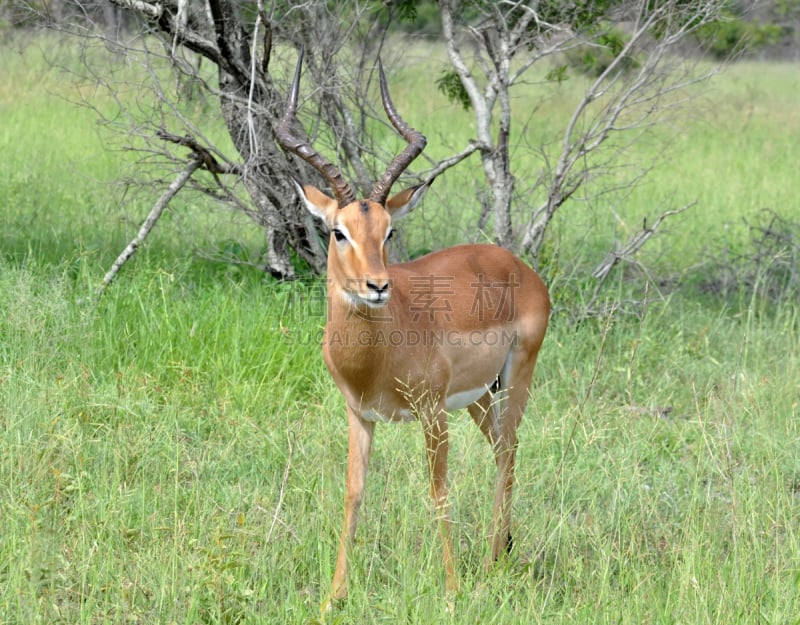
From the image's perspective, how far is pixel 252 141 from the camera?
17.6 ft

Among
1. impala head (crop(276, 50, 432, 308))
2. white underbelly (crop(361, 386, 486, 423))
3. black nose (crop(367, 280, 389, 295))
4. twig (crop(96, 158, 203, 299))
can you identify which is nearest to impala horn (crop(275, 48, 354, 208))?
impala head (crop(276, 50, 432, 308))

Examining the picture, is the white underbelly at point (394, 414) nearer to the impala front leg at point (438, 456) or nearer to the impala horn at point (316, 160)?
the impala front leg at point (438, 456)

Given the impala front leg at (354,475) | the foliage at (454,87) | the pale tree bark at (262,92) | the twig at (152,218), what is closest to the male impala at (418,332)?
the impala front leg at (354,475)

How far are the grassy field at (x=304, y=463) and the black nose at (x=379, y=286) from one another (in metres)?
0.60

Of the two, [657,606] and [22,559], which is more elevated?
[22,559]

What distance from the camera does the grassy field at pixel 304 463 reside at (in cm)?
323

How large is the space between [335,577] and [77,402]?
1.71 m

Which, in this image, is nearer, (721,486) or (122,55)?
(721,486)

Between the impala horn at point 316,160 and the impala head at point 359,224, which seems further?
the impala horn at point 316,160

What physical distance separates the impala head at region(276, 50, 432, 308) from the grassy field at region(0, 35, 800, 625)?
61cm

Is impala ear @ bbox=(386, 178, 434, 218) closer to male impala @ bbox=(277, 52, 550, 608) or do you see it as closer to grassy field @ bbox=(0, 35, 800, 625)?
male impala @ bbox=(277, 52, 550, 608)

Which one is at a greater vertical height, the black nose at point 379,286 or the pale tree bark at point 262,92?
the pale tree bark at point 262,92

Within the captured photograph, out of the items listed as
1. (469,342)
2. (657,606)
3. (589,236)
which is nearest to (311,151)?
(469,342)

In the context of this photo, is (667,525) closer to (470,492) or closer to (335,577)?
(470,492)
